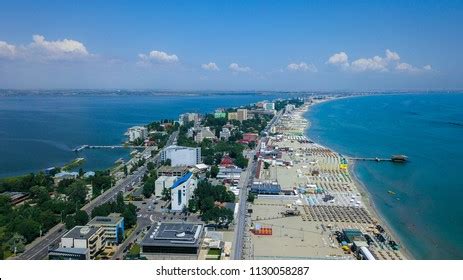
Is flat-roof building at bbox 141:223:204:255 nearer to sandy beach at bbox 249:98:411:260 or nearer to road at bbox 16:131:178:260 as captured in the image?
sandy beach at bbox 249:98:411:260

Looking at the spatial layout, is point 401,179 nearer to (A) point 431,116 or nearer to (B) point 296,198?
(B) point 296,198

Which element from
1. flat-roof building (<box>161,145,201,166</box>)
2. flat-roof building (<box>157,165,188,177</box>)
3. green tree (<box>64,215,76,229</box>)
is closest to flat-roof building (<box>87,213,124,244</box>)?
green tree (<box>64,215,76,229</box>)

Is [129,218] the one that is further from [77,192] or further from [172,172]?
[172,172]

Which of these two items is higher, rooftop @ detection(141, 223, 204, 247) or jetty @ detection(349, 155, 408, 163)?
rooftop @ detection(141, 223, 204, 247)

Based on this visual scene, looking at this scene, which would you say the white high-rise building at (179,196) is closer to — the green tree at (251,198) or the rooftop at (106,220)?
the green tree at (251,198)

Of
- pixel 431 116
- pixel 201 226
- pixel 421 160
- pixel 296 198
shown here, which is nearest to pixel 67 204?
pixel 201 226

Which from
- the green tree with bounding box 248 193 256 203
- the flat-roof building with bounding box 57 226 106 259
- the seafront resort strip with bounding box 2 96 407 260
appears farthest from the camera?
the green tree with bounding box 248 193 256 203
